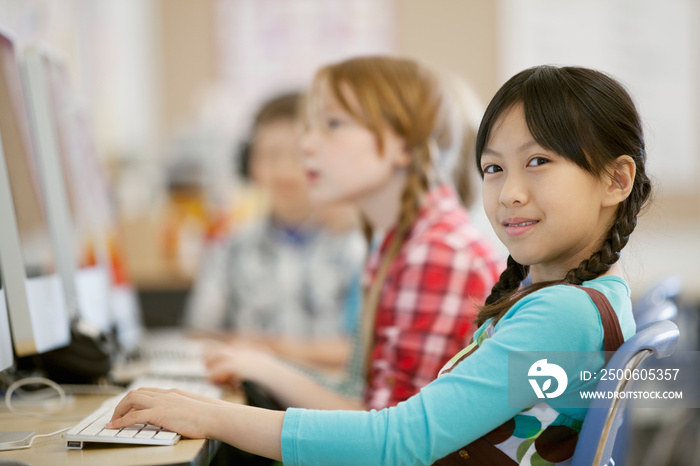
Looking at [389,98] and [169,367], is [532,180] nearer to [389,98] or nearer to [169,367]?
[389,98]

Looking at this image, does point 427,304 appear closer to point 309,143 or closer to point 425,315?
point 425,315

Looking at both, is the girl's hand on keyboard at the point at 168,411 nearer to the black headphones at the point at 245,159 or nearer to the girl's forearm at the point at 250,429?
the girl's forearm at the point at 250,429

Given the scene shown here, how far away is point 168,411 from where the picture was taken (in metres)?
0.71

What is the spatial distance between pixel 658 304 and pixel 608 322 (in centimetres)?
36

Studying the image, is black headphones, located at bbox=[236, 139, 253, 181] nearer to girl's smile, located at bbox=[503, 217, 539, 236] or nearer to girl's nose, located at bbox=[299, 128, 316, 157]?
girl's nose, located at bbox=[299, 128, 316, 157]

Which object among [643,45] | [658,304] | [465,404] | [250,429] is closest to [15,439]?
[250,429]

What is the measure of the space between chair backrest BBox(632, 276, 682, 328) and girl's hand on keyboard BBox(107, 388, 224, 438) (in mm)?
490

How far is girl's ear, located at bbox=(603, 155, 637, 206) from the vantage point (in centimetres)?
Result: 70

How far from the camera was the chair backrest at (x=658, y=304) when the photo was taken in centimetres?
82

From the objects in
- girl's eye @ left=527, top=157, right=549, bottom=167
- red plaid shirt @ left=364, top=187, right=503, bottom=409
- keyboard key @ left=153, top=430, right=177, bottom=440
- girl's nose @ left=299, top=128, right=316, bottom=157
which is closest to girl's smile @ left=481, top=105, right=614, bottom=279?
girl's eye @ left=527, top=157, right=549, bottom=167

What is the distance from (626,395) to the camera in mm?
671

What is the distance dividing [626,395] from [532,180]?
0.23 metres

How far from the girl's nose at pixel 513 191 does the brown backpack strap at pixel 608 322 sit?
110mm

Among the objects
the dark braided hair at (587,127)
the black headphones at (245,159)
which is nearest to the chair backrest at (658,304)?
the dark braided hair at (587,127)
